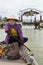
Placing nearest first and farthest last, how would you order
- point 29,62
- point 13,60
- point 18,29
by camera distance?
point 29,62
point 13,60
point 18,29

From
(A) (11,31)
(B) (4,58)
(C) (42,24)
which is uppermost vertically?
(A) (11,31)

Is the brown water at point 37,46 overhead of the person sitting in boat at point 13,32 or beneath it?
beneath

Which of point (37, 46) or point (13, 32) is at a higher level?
point (13, 32)

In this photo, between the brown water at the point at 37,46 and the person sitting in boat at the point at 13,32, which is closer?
the person sitting in boat at the point at 13,32

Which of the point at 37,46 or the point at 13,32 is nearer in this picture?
the point at 13,32

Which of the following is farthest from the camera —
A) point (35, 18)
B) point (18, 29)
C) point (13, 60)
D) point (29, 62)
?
point (35, 18)

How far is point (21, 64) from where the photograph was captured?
9.92 meters

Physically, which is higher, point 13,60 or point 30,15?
point 13,60

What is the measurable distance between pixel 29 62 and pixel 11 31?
218 cm

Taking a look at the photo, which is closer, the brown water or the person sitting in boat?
the person sitting in boat

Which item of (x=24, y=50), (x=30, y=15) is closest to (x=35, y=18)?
(x=30, y=15)

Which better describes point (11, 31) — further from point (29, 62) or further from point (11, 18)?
point (29, 62)

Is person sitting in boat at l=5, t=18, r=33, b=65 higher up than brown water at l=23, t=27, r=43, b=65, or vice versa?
person sitting in boat at l=5, t=18, r=33, b=65

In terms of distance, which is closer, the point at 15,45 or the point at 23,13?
the point at 15,45
